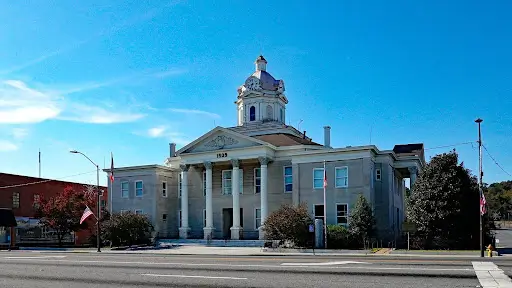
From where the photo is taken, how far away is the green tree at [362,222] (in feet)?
120

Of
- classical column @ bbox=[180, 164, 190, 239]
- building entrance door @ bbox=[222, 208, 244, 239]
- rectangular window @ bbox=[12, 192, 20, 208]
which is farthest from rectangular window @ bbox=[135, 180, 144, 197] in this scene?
rectangular window @ bbox=[12, 192, 20, 208]

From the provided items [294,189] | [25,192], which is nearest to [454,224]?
[294,189]

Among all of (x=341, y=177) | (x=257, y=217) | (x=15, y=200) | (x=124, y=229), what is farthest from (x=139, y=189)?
(x=341, y=177)

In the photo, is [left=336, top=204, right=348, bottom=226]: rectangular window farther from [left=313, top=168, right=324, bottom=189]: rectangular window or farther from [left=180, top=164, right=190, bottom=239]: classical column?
[left=180, top=164, right=190, bottom=239]: classical column

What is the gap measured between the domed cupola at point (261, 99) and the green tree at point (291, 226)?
809 inches

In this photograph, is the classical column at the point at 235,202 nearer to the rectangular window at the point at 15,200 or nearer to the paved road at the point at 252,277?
the paved road at the point at 252,277

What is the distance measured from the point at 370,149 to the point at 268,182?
33.0ft

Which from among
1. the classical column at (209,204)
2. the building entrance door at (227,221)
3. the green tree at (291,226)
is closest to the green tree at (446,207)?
the green tree at (291,226)

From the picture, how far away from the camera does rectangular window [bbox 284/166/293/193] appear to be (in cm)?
4481

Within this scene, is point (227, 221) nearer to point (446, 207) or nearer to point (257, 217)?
point (257, 217)

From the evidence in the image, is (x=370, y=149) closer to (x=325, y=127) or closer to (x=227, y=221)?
(x=325, y=127)

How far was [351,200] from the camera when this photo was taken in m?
40.6

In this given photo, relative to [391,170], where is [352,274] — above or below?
below

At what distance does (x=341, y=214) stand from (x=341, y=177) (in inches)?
114
